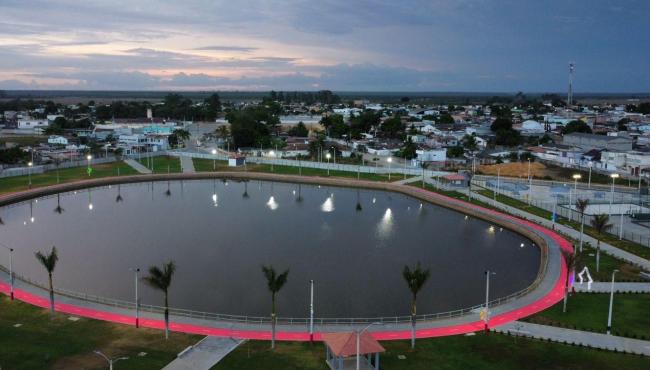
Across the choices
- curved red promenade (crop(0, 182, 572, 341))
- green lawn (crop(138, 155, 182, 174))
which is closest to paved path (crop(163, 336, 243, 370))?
curved red promenade (crop(0, 182, 572, 341))

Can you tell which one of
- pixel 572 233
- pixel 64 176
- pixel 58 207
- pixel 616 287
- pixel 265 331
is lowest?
pixel 58 207

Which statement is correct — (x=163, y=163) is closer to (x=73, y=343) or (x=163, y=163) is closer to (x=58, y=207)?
(x=58, y=207)

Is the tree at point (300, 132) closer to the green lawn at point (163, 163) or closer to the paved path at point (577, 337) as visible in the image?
the green lawn at point (163, 163)

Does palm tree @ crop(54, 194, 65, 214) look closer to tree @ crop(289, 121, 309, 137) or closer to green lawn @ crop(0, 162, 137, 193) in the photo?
green lawn @ crop(0, 162, 137, 193)

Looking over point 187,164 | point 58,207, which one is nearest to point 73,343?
point 58,207

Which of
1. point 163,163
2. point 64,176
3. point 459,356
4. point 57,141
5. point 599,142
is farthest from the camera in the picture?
point 57,141

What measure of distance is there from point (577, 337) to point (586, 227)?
28860 mm

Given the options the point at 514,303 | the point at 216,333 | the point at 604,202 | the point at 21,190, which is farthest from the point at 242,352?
the point at 21,190

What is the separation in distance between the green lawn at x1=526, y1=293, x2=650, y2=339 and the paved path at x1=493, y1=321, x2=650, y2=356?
640 mm

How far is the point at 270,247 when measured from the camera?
5319 centimetres

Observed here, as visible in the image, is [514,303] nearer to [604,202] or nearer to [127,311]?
[127,311]

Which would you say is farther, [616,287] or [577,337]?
[616,287]

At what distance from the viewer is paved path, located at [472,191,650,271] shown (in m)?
46.0

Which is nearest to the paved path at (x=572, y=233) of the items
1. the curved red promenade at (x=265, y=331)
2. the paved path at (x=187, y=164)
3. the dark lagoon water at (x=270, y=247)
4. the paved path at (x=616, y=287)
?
the dark lagoon water at (x=270, y=247)
